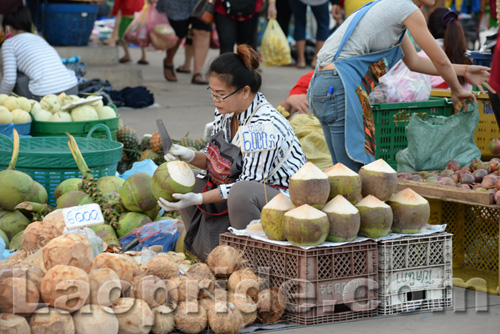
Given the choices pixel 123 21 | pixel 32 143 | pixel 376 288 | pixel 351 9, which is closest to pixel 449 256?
pixel 376 288

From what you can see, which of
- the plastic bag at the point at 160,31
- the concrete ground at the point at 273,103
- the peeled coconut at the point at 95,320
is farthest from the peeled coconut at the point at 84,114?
the plastic bag at the point at 160,31

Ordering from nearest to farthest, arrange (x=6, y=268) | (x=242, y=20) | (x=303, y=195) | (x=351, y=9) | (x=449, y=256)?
(x=6, y=268), (x=303, y=195), (x=449, y=256), (x=351, y=9), (x=242, y=20)

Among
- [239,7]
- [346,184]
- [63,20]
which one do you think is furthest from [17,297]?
[63,20]

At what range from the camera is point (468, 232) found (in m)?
4.31

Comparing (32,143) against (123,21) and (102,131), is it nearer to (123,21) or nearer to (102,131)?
(102,131)

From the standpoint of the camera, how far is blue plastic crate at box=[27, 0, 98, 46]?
9.77 metres

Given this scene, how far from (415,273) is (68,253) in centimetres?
153

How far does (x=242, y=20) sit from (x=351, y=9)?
2.58 m

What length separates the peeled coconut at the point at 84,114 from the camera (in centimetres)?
593

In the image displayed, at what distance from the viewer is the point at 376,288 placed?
3338 mm

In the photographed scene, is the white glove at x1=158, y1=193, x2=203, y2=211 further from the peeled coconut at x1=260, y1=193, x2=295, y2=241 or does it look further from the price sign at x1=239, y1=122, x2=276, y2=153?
the peeled coconut at x1=260, y1=193, x2=295, y2=241

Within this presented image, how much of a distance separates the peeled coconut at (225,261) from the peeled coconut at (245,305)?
0.13 metres

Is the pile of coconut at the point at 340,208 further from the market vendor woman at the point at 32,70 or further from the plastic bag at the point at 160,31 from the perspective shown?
the plastic bag at the point at 160,31

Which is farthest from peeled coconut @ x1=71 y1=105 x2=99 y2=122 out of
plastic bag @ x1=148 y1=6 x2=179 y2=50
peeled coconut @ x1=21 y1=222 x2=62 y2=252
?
plastic bag @ x1=148 y1=6 x2=179 y2=50
